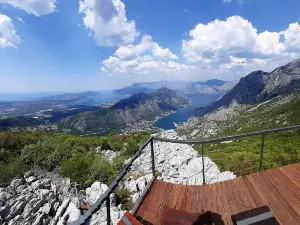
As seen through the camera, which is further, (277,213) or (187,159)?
(187,159)

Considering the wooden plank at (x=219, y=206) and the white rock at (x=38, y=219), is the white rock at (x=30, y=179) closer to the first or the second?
the white rock at (x=38, y=219)

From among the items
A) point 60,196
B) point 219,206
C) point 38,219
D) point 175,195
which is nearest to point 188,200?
point 175,195

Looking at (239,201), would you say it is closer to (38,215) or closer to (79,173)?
(38,215)

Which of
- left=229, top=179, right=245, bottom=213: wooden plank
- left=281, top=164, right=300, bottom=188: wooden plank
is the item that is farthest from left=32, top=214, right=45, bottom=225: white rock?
left=281, top=164, right=300, bottom=188: wooden plank

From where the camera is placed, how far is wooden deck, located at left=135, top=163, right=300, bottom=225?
169 inches

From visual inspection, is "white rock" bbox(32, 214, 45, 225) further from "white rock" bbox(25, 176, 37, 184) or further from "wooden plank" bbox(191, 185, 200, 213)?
"wooden plank" bbox(191, 185, 200, 213)

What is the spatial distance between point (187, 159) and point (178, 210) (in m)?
11.2

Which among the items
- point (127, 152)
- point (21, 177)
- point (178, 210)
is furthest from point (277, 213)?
point (127, 152)

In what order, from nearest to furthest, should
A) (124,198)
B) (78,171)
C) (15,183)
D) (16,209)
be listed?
(16,209)
(124,198)
(15,183)
(78,171)

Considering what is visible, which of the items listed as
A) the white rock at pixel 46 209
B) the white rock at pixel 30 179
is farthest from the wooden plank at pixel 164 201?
the white rock at pixel 30 179

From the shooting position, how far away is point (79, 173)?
1148cm

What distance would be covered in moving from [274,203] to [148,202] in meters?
2.36

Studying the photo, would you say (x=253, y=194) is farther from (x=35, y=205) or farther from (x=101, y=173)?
(x=101, y=173)

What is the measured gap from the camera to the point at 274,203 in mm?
4445
